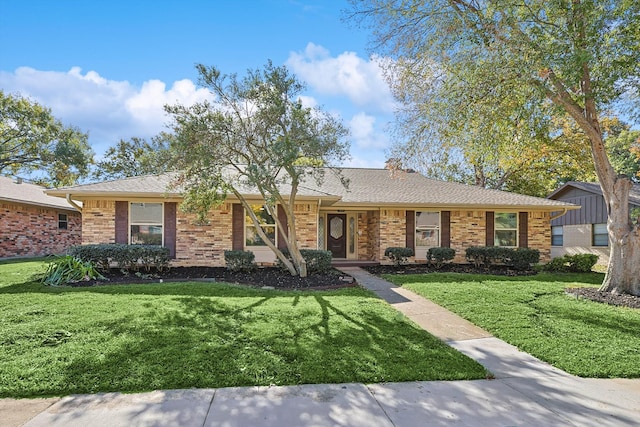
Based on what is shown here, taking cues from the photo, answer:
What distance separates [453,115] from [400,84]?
152 cm

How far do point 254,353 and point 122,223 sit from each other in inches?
365

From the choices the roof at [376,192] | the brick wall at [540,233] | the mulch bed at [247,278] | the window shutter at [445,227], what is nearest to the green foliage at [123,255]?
the mulch bed at [247,278]

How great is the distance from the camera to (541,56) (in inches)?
264

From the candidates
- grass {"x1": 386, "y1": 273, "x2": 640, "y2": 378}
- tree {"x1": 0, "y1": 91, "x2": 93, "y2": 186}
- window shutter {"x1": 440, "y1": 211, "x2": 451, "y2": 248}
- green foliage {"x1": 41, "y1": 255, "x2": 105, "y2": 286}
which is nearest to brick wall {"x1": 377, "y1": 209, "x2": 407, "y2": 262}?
window shutter {"x1": 440, "y1": 211, "x2": 451, "y2": 248}

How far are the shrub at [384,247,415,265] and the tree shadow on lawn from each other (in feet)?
21.7

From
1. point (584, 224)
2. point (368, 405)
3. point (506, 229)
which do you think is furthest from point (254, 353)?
point (584, 224)

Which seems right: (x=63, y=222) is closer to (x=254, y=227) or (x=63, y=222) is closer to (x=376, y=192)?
(x=254, y=227)

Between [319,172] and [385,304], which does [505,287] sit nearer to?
[385,304]

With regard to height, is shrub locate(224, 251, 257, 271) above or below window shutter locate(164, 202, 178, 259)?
below

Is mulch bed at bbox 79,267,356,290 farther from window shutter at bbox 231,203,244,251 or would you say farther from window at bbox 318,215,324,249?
window at bbox 318,215,324,249

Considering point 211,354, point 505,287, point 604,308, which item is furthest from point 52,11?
point 604,308

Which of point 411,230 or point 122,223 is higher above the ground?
point 122,223

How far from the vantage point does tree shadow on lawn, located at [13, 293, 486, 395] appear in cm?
358

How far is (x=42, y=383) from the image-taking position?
11.2ft
